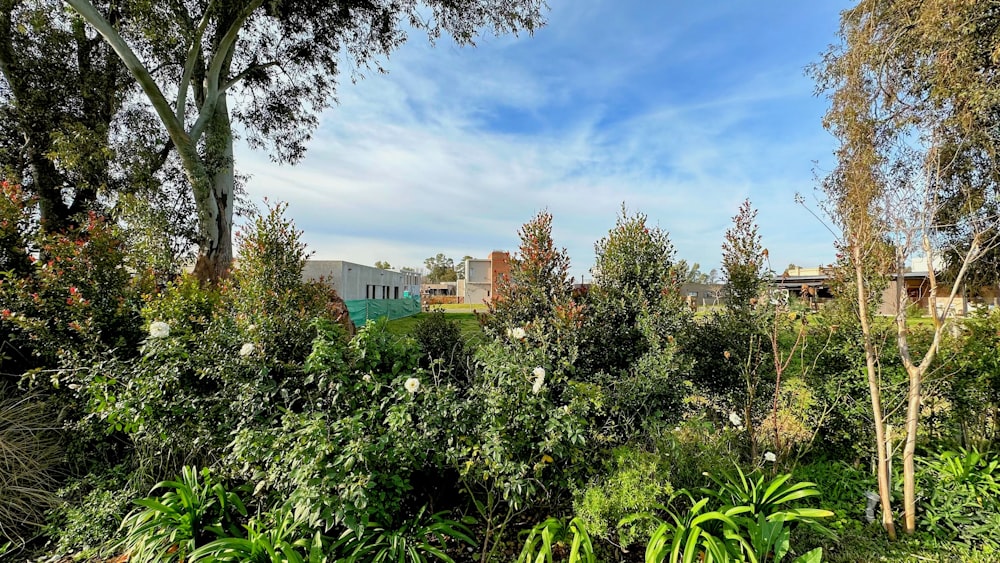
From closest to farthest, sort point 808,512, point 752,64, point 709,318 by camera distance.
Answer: point 808,512 < point 709,318 < point 752,64

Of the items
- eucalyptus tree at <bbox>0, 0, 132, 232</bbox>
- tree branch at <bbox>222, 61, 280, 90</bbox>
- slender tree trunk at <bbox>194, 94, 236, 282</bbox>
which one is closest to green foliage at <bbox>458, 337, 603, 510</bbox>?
slender tree trunk at <bbox>194, 94, 236, 282</bbox>

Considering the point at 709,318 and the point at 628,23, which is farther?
the point at 628,23

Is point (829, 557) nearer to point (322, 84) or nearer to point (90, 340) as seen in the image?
point (90, 340)

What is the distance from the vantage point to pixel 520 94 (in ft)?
21.6

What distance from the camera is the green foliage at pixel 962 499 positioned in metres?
2.42

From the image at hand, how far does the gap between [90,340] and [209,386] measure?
1126 millimetres

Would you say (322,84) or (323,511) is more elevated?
(322,84)

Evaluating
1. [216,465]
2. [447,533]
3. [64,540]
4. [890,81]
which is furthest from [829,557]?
[64,540]

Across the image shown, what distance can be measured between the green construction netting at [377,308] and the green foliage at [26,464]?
373 inches


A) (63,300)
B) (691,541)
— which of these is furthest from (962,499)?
(63,300)

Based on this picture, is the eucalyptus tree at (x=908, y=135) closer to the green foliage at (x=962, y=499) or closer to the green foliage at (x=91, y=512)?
the green foliage at (x=962, y=499)

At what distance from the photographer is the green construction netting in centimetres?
1553

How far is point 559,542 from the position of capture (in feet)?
7.41

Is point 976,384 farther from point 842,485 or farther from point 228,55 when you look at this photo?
point 228,55
